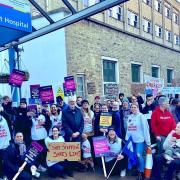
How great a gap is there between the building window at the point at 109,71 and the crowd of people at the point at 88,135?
37.8 ft

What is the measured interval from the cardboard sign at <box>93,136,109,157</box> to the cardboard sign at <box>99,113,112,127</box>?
17.4 inches

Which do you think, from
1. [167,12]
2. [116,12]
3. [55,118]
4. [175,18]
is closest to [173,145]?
[55,118]

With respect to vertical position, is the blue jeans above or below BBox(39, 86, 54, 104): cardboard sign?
below

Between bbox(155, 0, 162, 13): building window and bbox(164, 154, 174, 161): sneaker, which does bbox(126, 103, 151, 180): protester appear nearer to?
bbox(164, 154, 174, 161): sneaker

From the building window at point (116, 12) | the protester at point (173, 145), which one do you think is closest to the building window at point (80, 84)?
the building window at point (116, 12)

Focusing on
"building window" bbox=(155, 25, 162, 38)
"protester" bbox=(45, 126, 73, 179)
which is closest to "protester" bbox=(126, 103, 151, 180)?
"protester" bbox=(45, 126, 73, 179)

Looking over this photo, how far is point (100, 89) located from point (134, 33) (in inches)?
287

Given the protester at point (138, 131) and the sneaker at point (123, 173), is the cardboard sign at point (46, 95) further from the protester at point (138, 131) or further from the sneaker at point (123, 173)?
the sneaker at point (123, 173)

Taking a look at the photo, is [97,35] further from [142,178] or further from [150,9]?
[142,178]

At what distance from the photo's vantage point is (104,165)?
25.9 ft

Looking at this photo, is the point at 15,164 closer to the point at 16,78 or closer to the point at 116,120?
the point at 116,120

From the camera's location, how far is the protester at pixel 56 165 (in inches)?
307

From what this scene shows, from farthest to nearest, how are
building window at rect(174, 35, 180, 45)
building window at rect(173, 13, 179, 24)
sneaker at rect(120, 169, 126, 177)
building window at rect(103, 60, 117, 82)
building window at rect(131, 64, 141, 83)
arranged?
building window at rect(173, 13, 179, 24) < building window at rect(174, 35, 180, 45) < building window at rect(131, 64, 141, 83) < building window at rect(103, 60, 117, 82) < sneaker at rect(120, 169, 126, 177)

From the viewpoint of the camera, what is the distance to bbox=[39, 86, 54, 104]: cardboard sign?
9.76 meters
